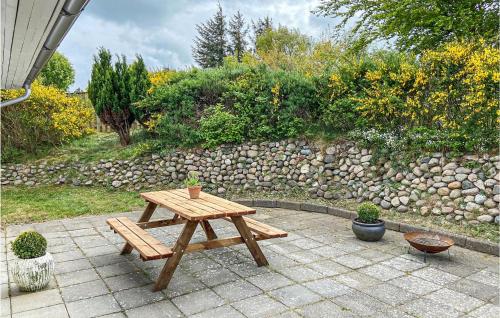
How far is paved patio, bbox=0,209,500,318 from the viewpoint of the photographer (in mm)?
2947

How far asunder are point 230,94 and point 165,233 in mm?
3826

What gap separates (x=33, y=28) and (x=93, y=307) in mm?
2143

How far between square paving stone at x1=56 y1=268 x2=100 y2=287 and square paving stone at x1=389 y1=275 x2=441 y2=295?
9.59 feet

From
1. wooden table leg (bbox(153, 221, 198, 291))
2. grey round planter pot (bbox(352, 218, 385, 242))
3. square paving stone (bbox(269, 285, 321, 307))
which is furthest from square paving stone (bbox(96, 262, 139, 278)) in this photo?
grey round planter pot (bbox(352, 218, 385, 242))

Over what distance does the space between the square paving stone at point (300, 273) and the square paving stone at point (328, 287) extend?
10 cm

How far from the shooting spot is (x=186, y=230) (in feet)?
11.1

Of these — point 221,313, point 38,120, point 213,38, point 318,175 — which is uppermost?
point 213,38

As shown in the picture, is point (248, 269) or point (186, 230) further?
point (248, 269)

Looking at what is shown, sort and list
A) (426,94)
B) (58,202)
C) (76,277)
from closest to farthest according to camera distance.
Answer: (76,277)
(426,94)
(58,202)

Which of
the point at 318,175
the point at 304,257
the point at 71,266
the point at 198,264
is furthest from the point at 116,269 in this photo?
the point at 318,175

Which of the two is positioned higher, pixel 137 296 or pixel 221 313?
pixel 221 313

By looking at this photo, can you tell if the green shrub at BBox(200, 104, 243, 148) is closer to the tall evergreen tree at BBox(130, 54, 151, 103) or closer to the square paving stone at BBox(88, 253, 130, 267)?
the tall evergreen tree at BBox(130, 54, 151, 103)

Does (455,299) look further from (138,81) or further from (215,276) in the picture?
(138,81)

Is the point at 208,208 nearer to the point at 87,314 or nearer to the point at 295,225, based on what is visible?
the point at 87,314
